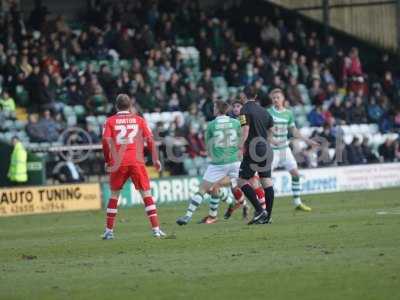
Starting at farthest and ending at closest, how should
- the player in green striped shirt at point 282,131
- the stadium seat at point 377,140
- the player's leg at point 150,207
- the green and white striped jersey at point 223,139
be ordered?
the stadium seat at point 377,140 → the player in green striped shirt at point 282,131 → the green and white striped jersey at point 223,139 → the player's leg at point 150,207

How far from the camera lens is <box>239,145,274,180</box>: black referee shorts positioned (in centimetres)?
1948

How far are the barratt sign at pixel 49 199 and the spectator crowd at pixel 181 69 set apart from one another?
75.8 inches

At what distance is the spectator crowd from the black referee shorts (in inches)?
447

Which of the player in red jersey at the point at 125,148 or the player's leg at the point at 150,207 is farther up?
the player in red jersey at the point at 125,148

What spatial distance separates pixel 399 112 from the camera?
1521 inches

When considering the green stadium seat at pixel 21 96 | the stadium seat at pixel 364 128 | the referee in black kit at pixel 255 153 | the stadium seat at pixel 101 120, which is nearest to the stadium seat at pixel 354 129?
the stadium seat at pixel 364 128

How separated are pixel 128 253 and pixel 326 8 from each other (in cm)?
2752

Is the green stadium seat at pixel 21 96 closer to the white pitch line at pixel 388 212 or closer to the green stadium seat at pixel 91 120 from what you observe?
the green stadium seat at pixel 91 120

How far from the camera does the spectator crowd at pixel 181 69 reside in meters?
31.9

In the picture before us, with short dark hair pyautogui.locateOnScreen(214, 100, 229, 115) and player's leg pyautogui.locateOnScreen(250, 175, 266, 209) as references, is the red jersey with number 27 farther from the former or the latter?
player's leg pyautogui.locateOnScreen(250, 175, 266, 209)

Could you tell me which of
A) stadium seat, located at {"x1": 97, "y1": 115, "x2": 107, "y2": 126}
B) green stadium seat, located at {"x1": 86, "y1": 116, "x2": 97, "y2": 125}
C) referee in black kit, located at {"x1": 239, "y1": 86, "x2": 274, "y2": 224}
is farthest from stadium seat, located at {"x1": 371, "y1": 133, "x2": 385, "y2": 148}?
referee in black kit, located at {"x1": 239, "y1": 86, "x2": 274, "y2": 224}

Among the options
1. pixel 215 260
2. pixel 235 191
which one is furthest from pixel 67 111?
pixel 215 260

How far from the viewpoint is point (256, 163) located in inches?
770

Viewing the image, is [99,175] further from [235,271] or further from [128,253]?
[235,271]
